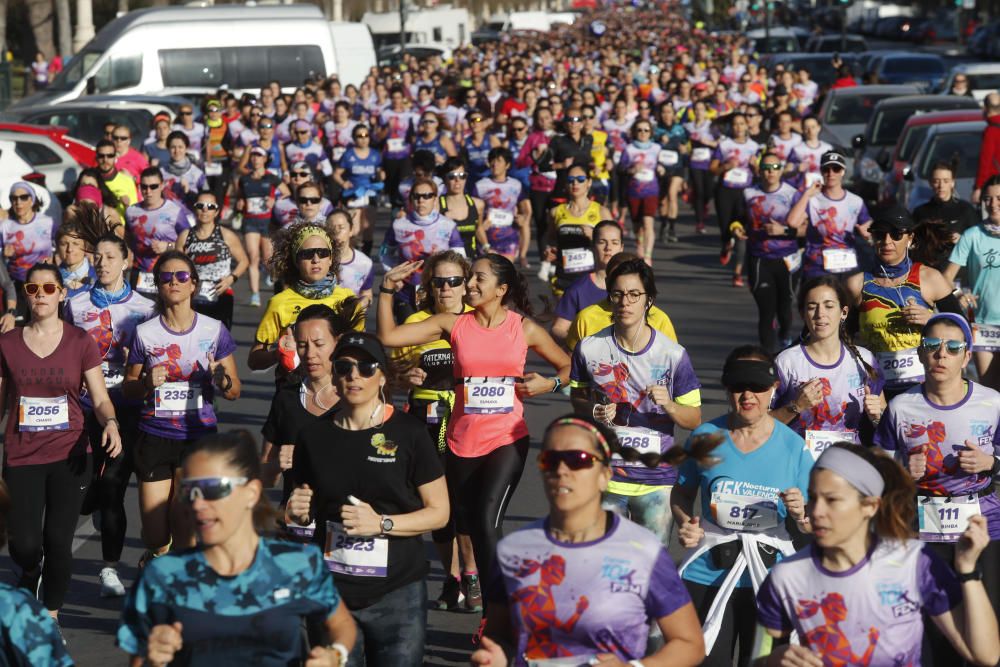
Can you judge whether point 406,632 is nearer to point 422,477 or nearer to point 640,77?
point 422,477

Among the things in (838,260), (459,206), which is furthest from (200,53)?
(838,260)

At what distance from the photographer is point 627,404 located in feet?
22.5

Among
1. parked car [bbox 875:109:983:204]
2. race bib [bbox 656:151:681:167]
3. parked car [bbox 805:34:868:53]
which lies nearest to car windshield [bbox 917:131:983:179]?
parked car [bbox 875:109:983:204]

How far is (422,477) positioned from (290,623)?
1192 millimetres

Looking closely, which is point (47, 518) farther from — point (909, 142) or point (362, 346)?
point (909, 142)

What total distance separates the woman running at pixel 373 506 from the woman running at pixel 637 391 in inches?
56.4

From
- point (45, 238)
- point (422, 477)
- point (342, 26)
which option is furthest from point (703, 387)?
point (342, 26)

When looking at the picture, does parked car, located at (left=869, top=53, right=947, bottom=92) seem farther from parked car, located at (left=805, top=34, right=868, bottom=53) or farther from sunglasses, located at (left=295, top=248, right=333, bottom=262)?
sunglasses, located at (left=295, top=248, right=333, bottom=262)

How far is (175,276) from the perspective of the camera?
7.55m

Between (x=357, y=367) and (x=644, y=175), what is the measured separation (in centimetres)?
1252

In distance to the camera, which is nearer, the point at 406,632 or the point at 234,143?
the point at 406,632

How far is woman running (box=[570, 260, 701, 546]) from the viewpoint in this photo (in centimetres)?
669

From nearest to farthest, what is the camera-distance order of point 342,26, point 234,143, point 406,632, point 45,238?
point 406,632
point 45,238
point 234,143
point 342,26

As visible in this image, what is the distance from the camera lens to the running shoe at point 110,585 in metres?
7.90
